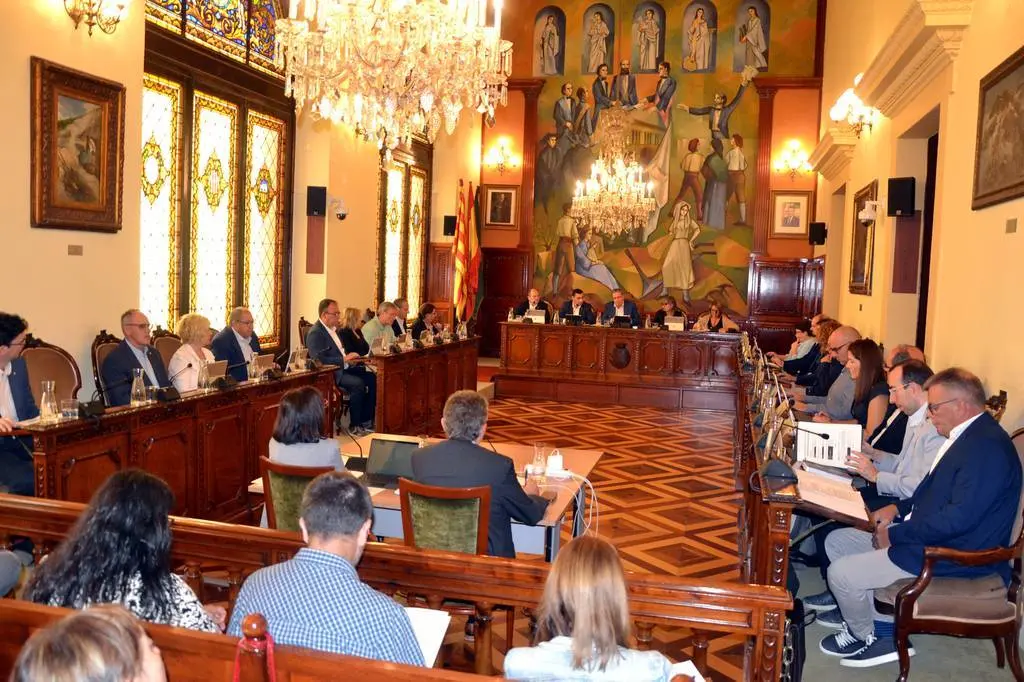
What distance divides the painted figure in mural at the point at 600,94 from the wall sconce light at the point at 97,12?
10.1 metres

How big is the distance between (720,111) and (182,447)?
12.2 metres

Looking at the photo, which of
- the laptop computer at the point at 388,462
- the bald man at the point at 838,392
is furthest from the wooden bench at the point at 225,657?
the bald man at the point at 838,392

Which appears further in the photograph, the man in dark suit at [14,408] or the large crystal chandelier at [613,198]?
the large crystal chandelier at [613,198]

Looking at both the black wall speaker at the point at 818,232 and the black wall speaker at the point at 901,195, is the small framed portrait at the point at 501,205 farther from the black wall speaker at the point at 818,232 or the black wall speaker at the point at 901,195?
the black wall speaker at the point at 901,195

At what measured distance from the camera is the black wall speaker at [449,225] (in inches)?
571

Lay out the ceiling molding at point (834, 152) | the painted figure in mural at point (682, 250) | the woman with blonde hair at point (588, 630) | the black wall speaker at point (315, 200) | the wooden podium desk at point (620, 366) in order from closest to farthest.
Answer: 1. the woman with blonde hair at point (588, 630)
2. the black wall speaker at point (315, 200)
3. the ceiling molding at point (834, 152)
4. the wooden podium desk at point (620, 366)
5. the painted figure in mural at point (682, 250)

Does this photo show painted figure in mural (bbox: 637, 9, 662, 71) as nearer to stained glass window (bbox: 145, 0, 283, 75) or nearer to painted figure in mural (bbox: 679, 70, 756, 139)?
painted figure in mural (bbox: 679, 70, 756, 139)

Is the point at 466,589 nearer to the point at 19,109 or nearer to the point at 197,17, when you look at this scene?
the point at 19,109

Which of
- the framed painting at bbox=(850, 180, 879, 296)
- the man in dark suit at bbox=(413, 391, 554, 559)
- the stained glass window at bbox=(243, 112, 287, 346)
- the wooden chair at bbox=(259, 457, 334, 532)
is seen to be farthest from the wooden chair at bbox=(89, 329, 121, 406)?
the framed painting at bbox=(850, 180, 879, 296)

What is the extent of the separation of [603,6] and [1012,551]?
13863 mm

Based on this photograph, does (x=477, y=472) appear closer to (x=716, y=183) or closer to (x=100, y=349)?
(x=100, y=349)

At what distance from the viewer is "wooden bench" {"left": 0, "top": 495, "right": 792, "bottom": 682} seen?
232cm

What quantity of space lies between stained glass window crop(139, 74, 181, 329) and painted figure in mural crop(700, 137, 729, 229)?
9459 millimetres

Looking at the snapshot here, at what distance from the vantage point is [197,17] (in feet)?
27.5
